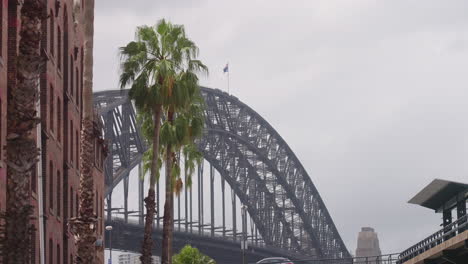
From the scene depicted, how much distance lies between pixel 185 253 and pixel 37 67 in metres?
53.4

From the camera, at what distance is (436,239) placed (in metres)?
63.0

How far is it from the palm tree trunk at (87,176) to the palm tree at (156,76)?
18573 mm

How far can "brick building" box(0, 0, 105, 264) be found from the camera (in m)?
47.7

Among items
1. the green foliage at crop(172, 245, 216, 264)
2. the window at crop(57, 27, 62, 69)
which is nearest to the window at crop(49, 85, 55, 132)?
the window at crop(57, 27, 62, 69)

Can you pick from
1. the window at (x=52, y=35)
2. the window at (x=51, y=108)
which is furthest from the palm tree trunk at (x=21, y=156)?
the window at (x=52, y=35)

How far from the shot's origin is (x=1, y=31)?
40094 millimetres

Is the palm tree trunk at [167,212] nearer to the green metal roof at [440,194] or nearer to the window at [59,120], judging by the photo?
the window at [59,120]

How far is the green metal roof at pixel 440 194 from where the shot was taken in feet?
207

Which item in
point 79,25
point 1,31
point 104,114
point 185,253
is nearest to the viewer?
point 1,31

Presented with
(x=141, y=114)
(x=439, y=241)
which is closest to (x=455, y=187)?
(x=439, y=241)

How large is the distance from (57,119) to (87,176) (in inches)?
837

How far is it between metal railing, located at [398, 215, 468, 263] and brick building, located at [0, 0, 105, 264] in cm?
1835

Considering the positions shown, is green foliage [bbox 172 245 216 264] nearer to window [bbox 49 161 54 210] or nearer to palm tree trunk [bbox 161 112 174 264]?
palm tree trunk [bbox 161 112 174 264]

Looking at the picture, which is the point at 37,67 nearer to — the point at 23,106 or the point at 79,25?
the point at 23,106
